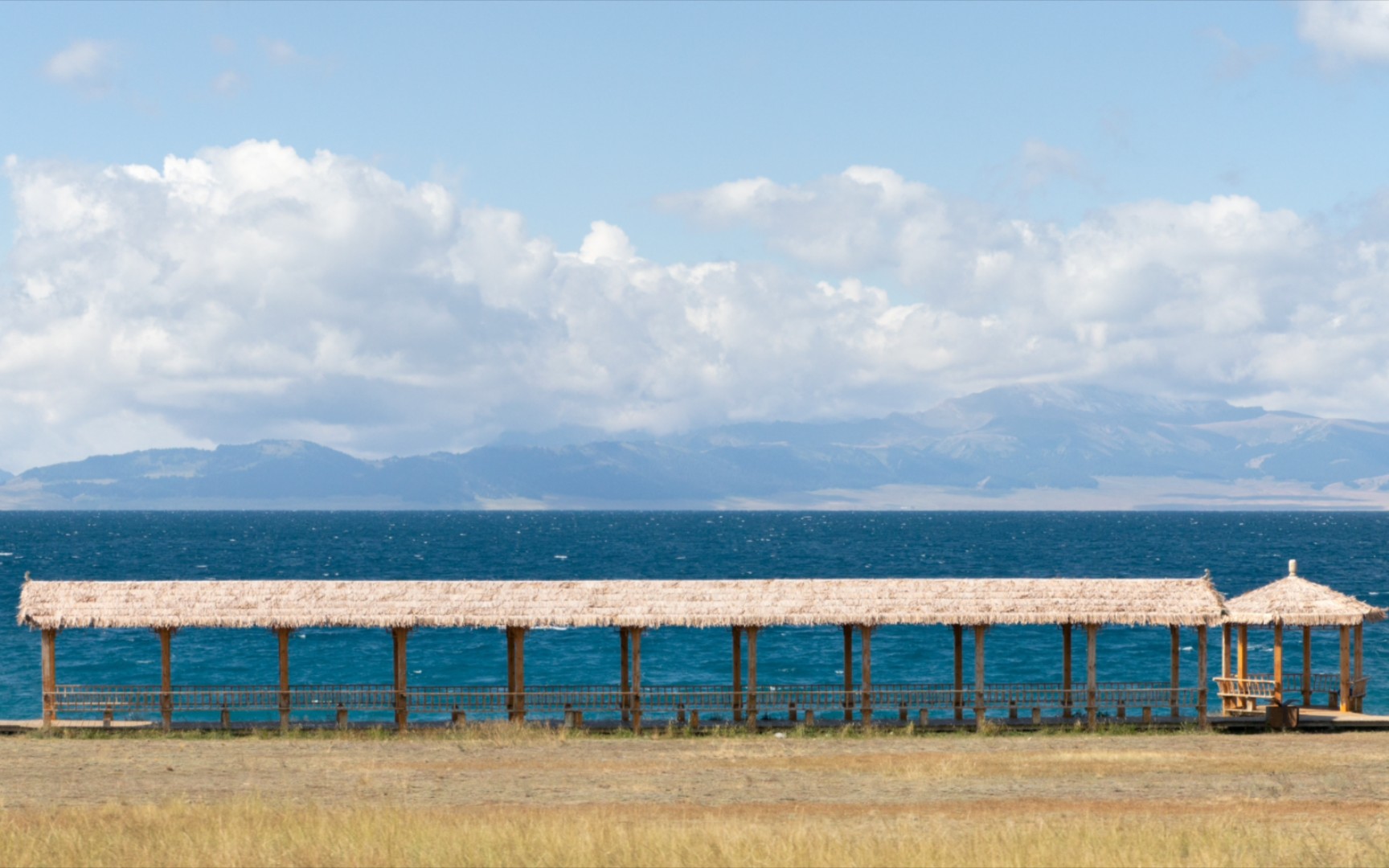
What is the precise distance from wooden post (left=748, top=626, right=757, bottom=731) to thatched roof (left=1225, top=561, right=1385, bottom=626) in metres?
10.1

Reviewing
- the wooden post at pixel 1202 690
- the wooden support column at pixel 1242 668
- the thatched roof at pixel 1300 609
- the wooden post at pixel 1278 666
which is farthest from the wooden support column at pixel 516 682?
the wooden post at pixel 1278 666

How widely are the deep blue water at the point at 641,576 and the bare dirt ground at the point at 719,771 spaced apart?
16417 millimetres

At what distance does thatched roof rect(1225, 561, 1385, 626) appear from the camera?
33625 mm

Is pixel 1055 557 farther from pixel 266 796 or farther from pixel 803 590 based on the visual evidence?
pixel 266 796

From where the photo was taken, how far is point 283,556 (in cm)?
13975

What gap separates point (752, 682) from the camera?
107ft

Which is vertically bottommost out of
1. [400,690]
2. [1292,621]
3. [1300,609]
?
[400,690]

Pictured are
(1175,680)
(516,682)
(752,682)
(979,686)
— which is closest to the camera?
(752,682)

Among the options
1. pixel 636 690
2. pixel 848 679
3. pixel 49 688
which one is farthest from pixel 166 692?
pixel 848 679

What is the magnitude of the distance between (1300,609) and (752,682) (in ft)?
39.3

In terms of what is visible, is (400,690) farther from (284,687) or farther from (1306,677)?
(1306,677)

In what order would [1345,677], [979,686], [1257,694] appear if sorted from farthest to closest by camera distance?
[1345,677] → [1257,694] → [979,686]

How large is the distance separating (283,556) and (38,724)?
108036 mm

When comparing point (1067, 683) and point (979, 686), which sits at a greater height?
point (979, 686)
